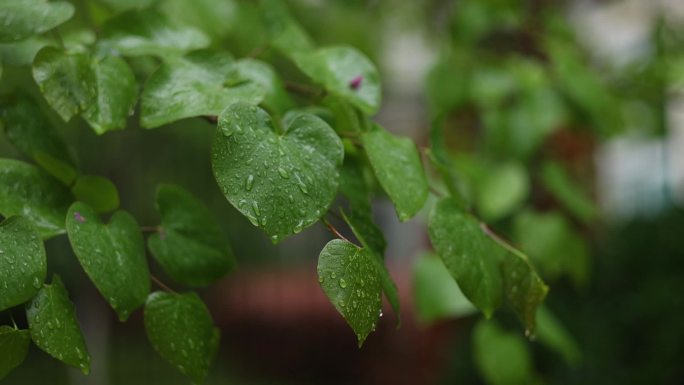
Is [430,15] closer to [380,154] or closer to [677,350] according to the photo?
[677,350]

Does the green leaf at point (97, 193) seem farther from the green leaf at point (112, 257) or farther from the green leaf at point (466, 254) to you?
the green leaf at point (466, 254)

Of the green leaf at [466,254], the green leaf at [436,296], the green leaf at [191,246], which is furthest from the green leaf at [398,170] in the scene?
the green leaf at [436,296]

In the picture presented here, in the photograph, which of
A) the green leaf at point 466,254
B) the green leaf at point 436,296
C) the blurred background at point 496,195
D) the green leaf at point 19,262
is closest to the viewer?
the green leaf at point 19,262

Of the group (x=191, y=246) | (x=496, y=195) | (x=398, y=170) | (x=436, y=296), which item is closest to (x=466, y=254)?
(x=398, y=170)

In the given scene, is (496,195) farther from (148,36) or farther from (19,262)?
(19,262)

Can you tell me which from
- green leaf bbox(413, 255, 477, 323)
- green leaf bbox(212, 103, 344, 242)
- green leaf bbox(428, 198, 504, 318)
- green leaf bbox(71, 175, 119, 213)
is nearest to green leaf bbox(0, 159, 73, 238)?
green leaf bbox(71, 175, 119, 213)

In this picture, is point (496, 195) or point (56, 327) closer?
point (56, 327)

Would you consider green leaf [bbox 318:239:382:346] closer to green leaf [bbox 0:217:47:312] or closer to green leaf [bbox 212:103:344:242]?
green leaf [bbox 212:103:344:242]
